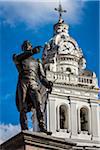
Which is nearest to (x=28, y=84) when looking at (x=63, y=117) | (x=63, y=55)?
(x=63, y=117)

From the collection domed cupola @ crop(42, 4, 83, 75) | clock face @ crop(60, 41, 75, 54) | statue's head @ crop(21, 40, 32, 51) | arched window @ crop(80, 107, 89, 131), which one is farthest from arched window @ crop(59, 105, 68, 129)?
statue's head @ crop(21, 40, 32, 51)

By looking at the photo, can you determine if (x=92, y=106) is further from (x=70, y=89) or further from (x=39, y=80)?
(x=39, y=80)

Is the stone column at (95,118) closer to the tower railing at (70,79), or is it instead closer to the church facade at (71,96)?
the church facade at (71,96)

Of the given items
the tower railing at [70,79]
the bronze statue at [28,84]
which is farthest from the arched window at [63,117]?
the bronze statue at [28,84]

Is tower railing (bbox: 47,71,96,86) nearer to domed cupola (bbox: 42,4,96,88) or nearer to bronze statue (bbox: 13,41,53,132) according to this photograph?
domed cupola (bbox: 42,4,96,88)

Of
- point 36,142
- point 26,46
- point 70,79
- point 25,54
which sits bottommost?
point 36,142

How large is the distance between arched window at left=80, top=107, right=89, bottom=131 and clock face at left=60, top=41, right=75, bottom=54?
4.28 meters

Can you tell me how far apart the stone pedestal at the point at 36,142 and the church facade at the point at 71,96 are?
94.7ft

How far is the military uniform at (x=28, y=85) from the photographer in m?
8.73

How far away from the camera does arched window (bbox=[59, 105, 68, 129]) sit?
128ft

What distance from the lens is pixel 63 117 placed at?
3984 centimetres

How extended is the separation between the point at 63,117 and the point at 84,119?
5.47 ft

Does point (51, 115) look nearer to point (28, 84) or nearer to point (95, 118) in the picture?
point (95, 118)

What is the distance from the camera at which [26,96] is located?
28.9ft
